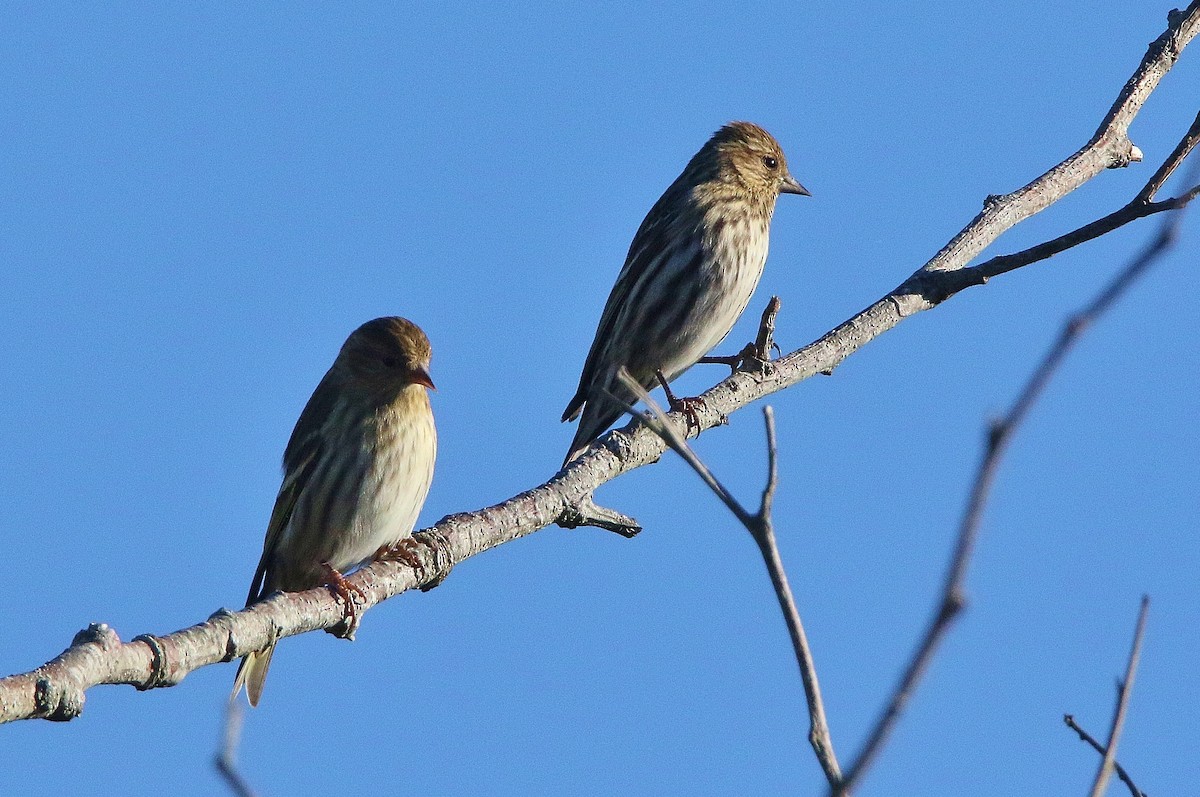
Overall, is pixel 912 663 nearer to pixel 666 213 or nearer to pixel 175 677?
pixel 175 677

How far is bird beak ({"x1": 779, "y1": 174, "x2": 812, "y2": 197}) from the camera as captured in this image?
9781 millimetres

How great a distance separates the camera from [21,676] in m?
3.20


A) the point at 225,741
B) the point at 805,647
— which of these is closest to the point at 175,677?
the point at 225,741

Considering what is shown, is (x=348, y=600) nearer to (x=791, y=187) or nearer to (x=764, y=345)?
(x=764, y=345)

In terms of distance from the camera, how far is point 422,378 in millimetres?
7074

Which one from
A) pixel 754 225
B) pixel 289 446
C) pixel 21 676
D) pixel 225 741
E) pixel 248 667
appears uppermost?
pixel 754 225

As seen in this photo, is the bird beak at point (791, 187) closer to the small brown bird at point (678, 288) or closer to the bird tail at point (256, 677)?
the small brown bird at point (678, 288)

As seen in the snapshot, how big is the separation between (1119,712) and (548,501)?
135 inches

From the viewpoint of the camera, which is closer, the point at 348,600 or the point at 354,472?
the point at 348,600

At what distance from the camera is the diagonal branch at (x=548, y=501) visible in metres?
3.43

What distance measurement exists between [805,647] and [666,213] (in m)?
7.36

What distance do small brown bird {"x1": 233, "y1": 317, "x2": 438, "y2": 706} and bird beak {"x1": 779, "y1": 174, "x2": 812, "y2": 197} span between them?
3.53m

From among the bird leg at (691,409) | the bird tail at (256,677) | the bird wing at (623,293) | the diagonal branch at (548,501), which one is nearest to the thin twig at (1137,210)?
the diagonal branch at (548,501)

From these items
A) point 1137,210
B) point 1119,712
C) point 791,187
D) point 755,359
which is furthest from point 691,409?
point 1119,712
